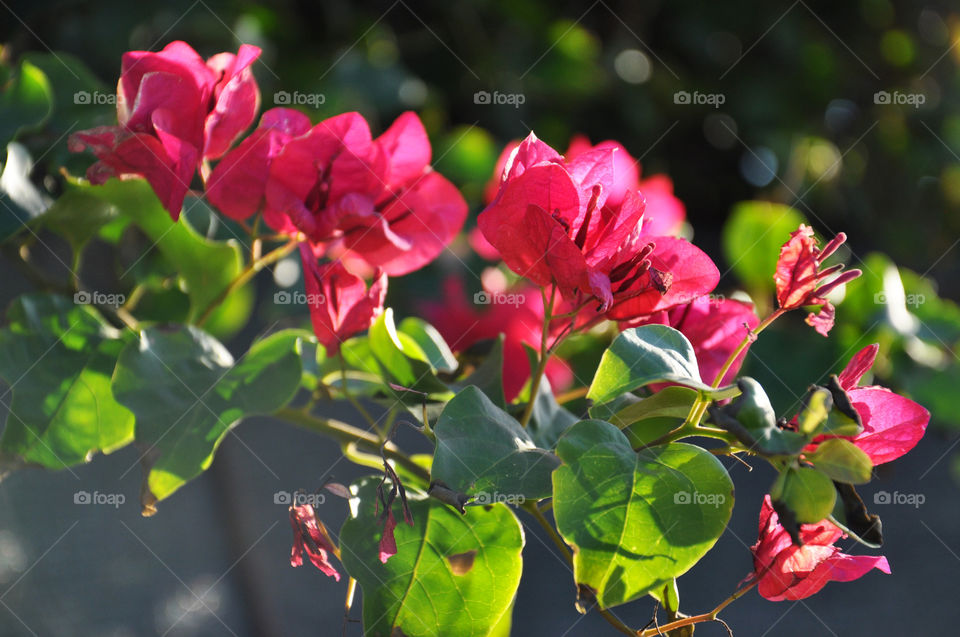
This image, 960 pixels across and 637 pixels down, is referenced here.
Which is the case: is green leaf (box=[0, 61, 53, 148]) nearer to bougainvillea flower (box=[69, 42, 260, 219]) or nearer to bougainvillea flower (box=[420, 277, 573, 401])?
bougainvillea flower (box=[69, 42, 260, 219])

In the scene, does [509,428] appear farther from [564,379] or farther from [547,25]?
[547,25]

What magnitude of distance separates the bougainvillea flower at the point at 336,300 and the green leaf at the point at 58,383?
74 millimetres

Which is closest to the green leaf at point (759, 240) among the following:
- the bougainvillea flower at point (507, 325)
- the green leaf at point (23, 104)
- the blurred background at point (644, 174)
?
the blurred background at point (644, 174)

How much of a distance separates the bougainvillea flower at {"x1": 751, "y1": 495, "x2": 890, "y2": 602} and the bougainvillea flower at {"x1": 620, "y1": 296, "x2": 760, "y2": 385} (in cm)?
5

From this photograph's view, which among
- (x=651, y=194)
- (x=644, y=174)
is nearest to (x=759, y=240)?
(x=651, y=194)

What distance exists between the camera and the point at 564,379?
40 centimetres

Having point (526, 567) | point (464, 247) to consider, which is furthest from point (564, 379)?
point (526, 567)

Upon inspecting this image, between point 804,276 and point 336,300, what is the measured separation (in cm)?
13

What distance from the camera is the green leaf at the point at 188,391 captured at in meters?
0.23

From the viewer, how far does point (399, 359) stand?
26 centimetres

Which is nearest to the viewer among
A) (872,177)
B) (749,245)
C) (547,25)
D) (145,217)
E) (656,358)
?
(656,358)

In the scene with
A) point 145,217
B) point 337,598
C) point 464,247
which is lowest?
point 337,598

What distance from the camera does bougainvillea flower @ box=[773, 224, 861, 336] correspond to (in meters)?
0.22

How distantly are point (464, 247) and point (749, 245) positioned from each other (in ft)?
0.75
